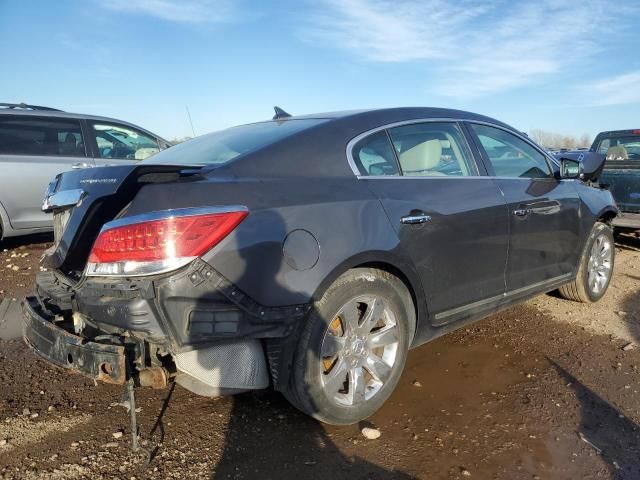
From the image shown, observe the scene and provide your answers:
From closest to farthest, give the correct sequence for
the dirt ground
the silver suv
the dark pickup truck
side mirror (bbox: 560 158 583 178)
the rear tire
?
the dirt ground < side mirror (bbox: 560 158 583 178) < the rear tire < the silver suv < the dark pickup truck

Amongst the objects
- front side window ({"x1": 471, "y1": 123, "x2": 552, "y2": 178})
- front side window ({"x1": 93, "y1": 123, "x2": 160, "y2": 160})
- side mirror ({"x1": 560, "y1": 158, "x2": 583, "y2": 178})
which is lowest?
side mirror ({"x1": 560, "y1": 158, "x2": 583, "y2": 178})

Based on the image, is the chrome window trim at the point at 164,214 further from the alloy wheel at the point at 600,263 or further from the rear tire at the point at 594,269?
the alloy wheel at the point at 600,263

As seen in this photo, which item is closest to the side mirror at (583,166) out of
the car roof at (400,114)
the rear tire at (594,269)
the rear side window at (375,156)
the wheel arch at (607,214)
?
the wheel arch at (607,214)

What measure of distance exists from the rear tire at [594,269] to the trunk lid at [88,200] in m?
3.63

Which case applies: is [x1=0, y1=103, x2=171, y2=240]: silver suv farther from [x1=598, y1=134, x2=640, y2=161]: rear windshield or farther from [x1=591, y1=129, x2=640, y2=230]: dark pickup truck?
[x1=598, y1=134, x2=640, y2=161]: rear windshield

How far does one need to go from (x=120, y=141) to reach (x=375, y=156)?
5.42m

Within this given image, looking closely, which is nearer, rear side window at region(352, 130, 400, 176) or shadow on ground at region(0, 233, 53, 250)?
rear side window at region(352, 130, 400, 176)

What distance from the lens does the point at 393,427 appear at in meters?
2.75

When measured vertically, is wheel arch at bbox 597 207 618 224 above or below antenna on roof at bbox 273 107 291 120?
below

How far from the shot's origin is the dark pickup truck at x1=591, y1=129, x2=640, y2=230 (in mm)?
6733

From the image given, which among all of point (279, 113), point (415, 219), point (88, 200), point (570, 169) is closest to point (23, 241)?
point (279, 113)

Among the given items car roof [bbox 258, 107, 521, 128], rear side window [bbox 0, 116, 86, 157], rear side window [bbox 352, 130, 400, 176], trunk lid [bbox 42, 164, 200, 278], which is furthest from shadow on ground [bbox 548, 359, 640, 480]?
rear side window [bbox 0, 116, 86, 157]

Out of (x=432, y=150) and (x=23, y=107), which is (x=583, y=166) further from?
(x=23, y=107)

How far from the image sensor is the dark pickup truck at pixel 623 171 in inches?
265
